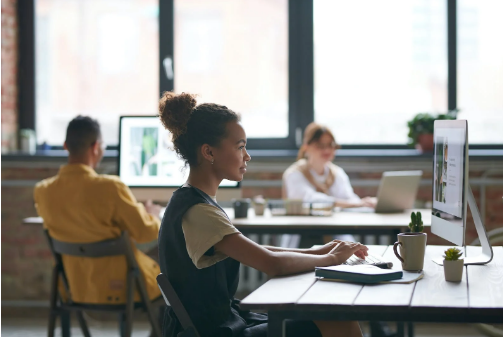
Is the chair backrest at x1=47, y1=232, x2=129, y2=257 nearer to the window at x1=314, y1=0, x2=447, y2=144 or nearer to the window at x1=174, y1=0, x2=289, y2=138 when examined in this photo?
the window at x1=174, y1=0, x2=289, y2=138

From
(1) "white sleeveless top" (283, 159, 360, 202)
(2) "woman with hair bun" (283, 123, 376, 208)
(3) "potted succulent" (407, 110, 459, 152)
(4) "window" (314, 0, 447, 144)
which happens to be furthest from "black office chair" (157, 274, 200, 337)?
(4) "window" (314, 0, 447, 144)

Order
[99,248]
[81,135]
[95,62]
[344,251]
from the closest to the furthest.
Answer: [344,251], [99,248], [81,135], [95,62]

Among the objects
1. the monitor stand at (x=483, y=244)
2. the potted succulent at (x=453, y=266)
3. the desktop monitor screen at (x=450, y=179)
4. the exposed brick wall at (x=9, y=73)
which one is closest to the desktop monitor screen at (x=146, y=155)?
the exposed brick wall at (x=9, y=73)

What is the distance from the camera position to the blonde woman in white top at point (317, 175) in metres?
3.91

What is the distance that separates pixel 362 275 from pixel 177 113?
0.70 metres

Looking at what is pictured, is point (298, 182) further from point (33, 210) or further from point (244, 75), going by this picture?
point (33, 210)

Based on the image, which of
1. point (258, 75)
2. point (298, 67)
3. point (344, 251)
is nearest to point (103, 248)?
point (344, 251)

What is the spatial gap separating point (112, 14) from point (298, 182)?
190cm

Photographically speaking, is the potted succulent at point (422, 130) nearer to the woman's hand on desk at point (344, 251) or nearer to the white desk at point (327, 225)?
the white desk at point (327, 225)

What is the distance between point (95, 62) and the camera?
15.5 ft

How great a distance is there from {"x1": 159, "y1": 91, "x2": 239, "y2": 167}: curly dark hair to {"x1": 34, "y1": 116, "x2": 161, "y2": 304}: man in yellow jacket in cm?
96

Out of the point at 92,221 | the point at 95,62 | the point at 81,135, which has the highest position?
the point at 95,62

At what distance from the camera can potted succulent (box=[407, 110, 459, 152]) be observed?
425 centimetres

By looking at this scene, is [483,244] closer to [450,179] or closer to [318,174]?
[450,179]
